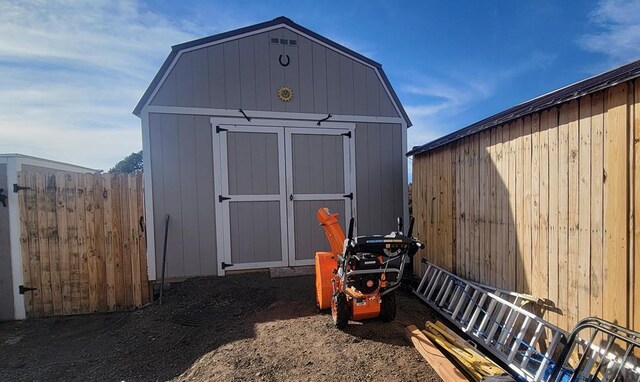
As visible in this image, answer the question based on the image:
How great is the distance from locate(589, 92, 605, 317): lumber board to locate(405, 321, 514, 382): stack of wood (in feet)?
2.91

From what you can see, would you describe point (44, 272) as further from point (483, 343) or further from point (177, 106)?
point (483, 343)

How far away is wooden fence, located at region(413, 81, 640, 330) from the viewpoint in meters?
1.92

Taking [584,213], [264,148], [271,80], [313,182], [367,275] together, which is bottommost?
[367,275]

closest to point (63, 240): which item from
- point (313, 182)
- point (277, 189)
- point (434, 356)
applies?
point (277, 189)

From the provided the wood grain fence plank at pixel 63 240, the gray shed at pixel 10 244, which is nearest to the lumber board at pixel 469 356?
the wood grain fence plank at pixel 63 240

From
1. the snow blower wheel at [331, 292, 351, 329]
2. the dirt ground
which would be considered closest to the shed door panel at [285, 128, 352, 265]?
the dirt ground

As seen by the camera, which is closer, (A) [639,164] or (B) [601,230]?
(A) [639,164]

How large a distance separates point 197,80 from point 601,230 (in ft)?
17.0

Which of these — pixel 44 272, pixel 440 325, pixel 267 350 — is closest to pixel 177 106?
pixel 44 272

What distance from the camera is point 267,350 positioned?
268 cm

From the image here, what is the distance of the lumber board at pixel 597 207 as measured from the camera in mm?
2062

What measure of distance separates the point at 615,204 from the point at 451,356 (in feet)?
5.69

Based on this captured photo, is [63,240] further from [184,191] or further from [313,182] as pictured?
[313,182]

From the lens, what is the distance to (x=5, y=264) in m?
3.59
